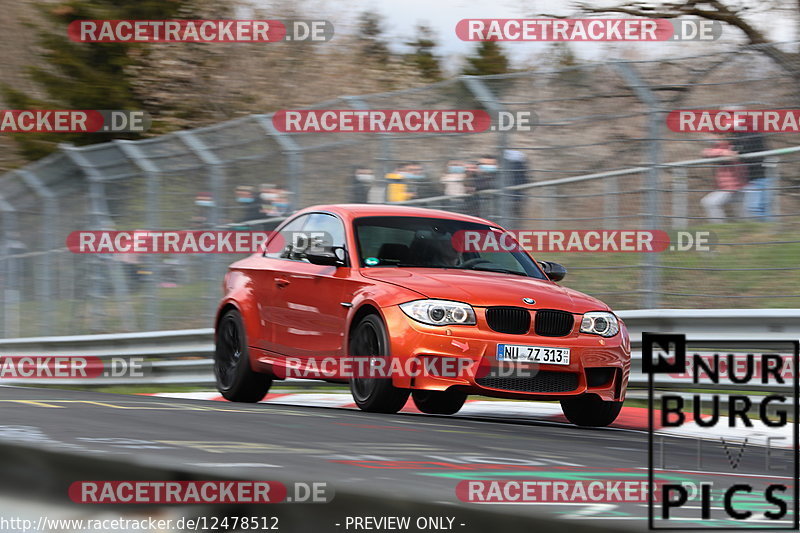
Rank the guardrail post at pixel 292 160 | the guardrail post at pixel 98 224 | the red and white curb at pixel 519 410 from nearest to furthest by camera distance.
→ the red and white curb at pixel 519 410 → the guardrail post at pixel 292 160 → the guardrail post at pixel 98 224

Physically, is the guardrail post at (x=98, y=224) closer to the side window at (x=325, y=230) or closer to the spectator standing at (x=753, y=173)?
the side window at (x=325, y=230)

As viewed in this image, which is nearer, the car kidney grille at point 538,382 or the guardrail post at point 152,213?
the car kidney grille at point 538,382

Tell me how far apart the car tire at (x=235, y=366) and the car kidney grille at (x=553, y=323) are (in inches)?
111

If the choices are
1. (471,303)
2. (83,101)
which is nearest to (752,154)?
(471,303)

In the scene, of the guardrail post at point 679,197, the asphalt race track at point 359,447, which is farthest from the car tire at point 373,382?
the guardrail post at point 679,197

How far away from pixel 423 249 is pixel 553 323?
1.33 m

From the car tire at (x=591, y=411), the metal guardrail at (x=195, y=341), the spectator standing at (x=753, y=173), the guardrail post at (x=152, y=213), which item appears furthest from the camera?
the guardrail post at (x=152, y=213)

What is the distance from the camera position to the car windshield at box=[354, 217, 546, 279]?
9539mm

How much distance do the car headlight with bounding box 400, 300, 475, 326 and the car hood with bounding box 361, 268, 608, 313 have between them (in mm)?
60

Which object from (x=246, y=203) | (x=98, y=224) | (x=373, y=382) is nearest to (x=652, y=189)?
(x=373, y=382)

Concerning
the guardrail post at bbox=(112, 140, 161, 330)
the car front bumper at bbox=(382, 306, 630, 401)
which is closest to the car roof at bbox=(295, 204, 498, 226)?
the car front bumper at bbox=(382, 306, 630, 401)

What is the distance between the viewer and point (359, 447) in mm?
6051

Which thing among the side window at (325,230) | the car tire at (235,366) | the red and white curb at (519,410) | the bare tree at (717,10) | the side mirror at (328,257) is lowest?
the red and white curb at (519,410)

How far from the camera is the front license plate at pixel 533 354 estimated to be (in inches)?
336
